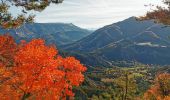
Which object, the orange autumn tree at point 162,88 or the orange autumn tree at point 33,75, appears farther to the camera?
the orange autumn tree at point 162,88

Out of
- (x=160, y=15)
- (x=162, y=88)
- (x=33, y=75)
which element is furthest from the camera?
(x=162, y=88)

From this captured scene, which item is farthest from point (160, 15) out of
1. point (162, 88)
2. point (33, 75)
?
point (162, 88)

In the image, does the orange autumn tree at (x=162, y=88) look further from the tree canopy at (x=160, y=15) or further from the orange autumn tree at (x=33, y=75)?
the tree canopy at (x=160, y=15)

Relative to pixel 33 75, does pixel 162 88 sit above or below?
below

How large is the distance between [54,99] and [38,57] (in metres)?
11.3

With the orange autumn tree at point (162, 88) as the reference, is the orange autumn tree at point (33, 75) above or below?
above

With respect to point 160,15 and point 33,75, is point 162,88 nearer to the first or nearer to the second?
point 33,75

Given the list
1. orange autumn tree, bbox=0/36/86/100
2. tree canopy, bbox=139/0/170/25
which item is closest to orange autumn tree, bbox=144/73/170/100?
orange autumn tree, bbox=0/36/86/100

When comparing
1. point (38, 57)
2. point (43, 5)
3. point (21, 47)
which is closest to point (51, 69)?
point (38, 57)

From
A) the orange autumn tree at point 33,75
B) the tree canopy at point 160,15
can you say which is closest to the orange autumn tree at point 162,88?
the orange autumn tree at point 33,75

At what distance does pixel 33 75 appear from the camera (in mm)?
54094

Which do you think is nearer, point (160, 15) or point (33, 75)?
point (160, 15)

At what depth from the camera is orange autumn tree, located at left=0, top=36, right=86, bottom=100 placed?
179 feet

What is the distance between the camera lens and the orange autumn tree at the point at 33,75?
179 ft
